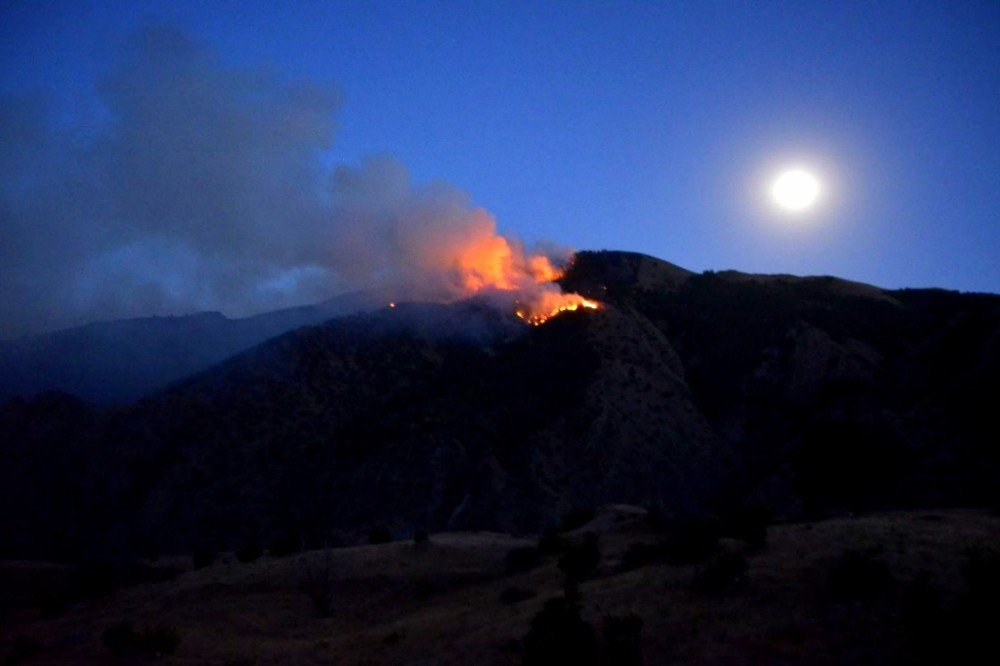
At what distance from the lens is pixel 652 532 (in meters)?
28.5

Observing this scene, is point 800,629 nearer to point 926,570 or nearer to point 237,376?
point 926,570

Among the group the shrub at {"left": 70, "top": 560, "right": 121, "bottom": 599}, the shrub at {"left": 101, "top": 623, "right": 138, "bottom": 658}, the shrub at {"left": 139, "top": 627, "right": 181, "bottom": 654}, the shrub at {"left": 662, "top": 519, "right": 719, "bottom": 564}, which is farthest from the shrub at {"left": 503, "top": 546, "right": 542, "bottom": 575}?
the shrub at {"left": 70, "top": 560, "right": 121, "bottom": 599}

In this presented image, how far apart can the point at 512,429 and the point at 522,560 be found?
24.8 m

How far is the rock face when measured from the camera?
143ft

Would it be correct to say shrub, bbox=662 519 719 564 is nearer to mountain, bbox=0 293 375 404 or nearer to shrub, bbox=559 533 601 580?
shrub, bbox=559 533 601 580

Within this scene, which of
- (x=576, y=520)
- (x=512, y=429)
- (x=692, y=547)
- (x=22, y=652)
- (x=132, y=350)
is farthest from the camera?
(x=132, y=350)

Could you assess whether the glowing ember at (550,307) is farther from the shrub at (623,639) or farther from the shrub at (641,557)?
the shrub at (623,639)

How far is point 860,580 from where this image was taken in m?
14.8

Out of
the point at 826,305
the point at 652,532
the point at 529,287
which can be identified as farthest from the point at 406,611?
the point at 826,305

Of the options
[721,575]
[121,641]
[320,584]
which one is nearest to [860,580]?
[721,575]

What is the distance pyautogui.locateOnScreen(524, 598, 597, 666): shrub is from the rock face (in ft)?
97.0

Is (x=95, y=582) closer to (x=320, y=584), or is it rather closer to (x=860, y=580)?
(x=320, y=584)

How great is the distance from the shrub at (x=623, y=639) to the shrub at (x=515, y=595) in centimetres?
551

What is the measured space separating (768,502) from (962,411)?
43.0 ft
